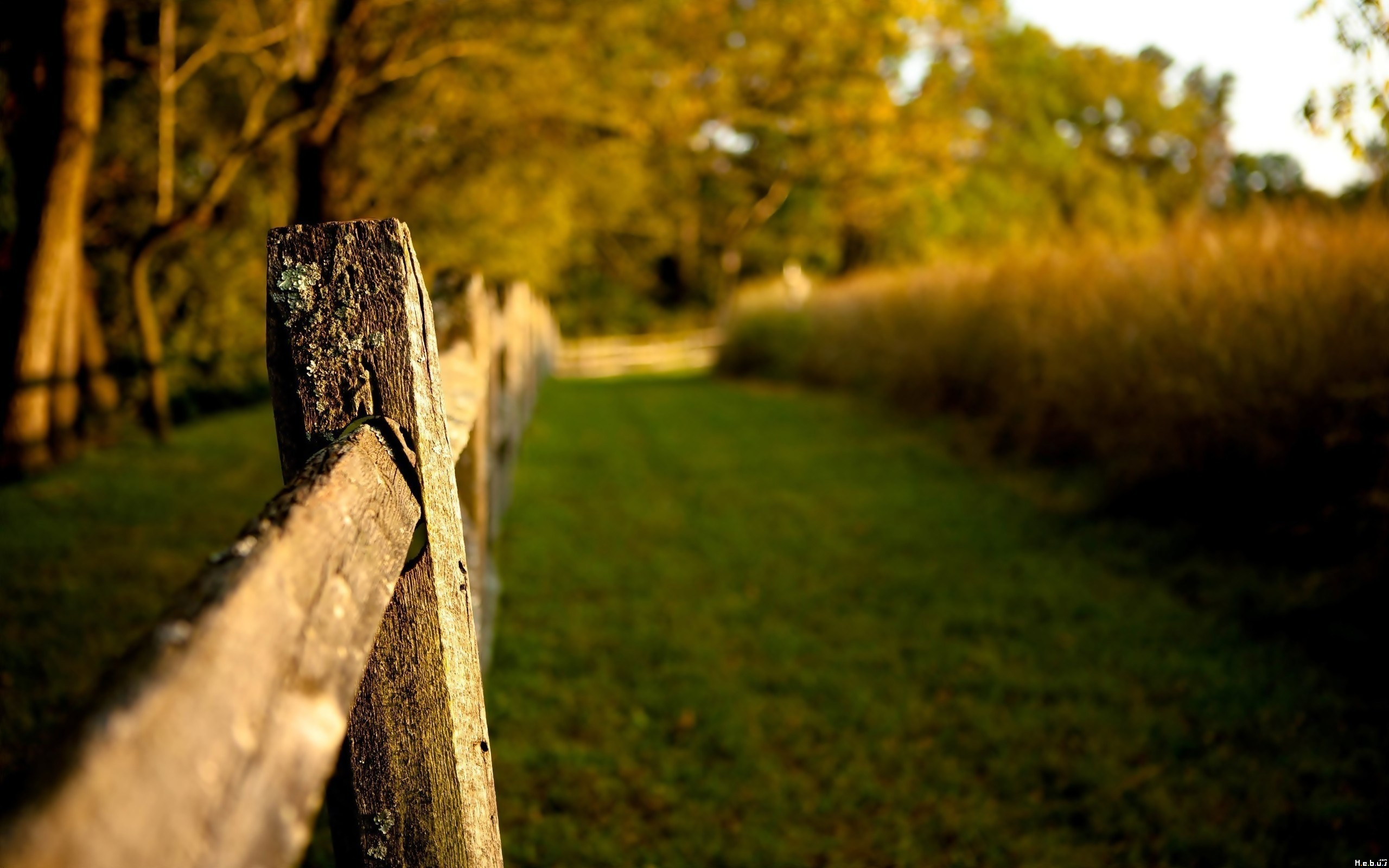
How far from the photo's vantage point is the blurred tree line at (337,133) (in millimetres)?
7125

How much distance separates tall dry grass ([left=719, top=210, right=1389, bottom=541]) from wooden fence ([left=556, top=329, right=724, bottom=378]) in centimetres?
1873

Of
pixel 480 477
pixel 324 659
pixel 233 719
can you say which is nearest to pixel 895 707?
pixel 480 477

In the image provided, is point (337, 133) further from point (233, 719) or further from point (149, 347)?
point (233, 719)

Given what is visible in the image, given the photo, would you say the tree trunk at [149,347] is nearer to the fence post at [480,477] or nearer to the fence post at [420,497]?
the fence post at [480,477]

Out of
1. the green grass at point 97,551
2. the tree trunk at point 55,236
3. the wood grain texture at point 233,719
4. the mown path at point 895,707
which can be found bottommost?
the mown path at point 895,707

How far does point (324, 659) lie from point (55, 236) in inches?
313

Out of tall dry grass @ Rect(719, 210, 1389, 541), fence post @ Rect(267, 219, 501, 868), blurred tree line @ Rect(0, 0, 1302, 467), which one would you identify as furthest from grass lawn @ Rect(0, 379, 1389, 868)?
blurred tree line @ Rect(0, 0, 1302, 467)

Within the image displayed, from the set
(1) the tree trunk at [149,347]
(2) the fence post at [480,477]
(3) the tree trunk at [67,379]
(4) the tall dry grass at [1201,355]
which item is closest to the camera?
(2) the fence post at [480,477]

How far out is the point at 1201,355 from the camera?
18.4ft

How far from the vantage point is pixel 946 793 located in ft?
10.4

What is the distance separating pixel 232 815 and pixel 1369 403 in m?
5.36

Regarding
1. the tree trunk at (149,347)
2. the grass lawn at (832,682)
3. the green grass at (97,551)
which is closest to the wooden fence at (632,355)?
the tree trunk at (149,347)

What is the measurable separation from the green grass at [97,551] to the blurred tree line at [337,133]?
0.83m

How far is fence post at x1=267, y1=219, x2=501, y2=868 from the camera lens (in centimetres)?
126
